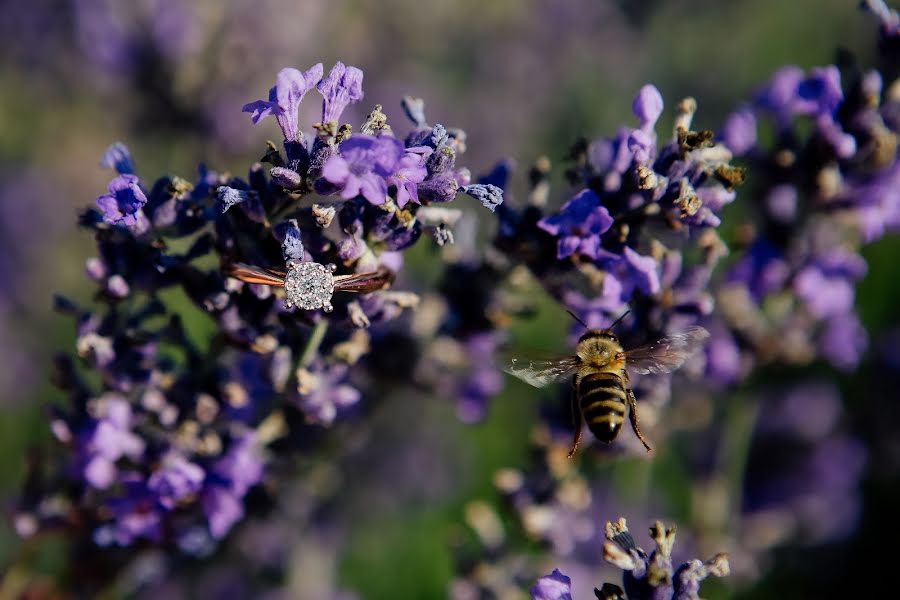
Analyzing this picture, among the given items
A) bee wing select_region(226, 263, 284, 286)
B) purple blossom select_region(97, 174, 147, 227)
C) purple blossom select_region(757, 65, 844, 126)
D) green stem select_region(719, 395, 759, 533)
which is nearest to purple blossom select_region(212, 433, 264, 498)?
bee wing select_region(226, 263, 284, 286)

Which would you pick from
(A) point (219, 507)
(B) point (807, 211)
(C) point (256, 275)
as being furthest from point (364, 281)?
(B) point (807, 211)

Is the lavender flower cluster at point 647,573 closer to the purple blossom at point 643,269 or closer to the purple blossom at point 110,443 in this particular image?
the purple blossom at point 643,269

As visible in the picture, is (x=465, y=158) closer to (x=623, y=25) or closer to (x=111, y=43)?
(x=623, y=25)

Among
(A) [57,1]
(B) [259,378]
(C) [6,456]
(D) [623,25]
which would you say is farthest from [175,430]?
(D) [623,25]

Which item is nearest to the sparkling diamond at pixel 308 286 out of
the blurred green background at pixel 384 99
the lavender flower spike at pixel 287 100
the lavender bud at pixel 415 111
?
the lavender flower spike at pixel 287 100

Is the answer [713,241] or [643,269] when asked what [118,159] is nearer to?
[643,269]

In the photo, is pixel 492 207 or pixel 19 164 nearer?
pixel 492 207
